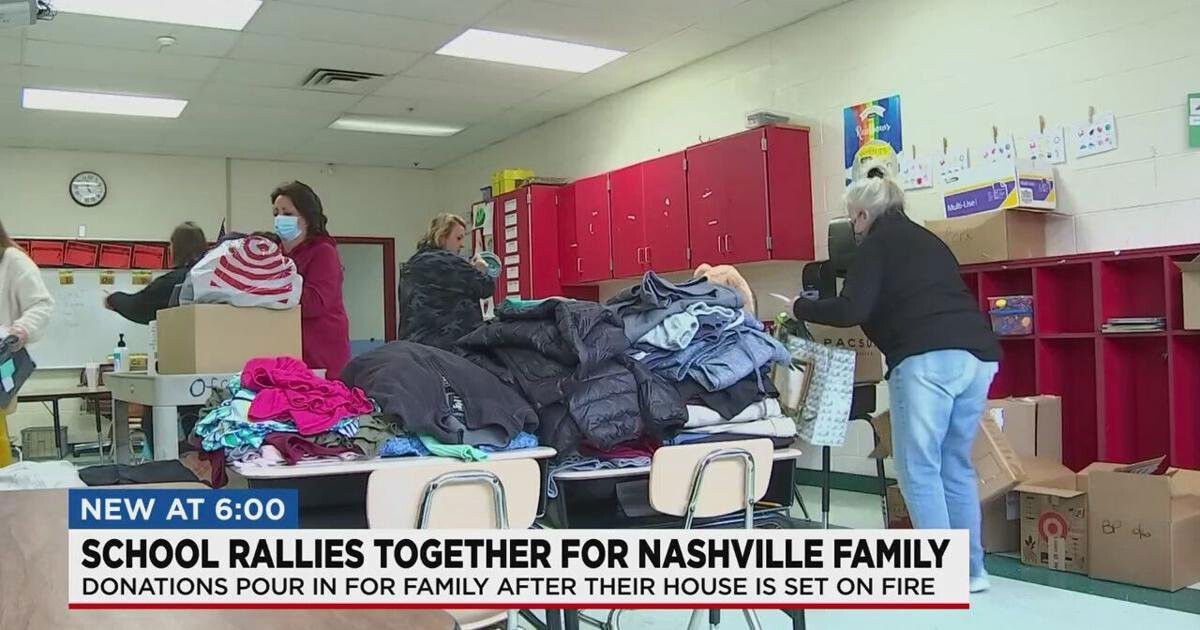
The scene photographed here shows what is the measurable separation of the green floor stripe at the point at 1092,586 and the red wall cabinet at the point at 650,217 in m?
2.96

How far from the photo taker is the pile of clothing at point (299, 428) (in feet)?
6.56

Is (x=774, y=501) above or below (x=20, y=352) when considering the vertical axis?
below

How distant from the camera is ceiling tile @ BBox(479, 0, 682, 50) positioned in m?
5.24

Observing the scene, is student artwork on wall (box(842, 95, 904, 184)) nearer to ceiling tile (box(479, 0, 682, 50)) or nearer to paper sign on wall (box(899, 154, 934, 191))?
paper sign on wall (box(899, 154, 934, 191))

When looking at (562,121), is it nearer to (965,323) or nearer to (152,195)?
(152,195)

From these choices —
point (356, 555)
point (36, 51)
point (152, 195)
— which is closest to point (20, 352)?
point (356, 555)

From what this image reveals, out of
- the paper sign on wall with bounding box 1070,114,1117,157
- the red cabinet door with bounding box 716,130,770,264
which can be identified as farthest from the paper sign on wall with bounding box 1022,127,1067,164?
the red cabinet door with bounding box 716,130,770,264

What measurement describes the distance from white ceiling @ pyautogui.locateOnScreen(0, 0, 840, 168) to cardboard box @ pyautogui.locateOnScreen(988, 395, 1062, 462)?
256cm

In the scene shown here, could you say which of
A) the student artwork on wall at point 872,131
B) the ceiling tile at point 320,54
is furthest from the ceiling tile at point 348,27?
the student artwork on wall at point 872,131

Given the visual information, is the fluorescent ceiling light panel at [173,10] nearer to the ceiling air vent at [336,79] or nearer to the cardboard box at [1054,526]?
the ceiling air vent at [336,79]

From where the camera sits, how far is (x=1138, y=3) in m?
3.96

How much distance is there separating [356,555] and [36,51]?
5526mm

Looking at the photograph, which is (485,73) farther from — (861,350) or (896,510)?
(896,510)

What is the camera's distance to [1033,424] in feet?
12.9
